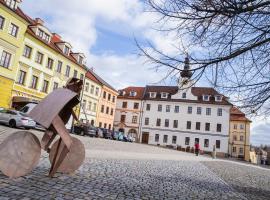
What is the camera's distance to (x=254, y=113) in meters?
7.69

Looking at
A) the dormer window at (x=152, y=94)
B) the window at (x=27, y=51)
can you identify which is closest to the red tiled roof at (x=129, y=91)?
the dormer window at (x=152, y=94)

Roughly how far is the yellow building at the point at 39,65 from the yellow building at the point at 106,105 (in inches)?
484

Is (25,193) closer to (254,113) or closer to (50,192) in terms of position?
(50,192)

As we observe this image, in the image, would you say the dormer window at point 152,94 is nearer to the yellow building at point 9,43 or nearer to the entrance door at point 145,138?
the entrance door at point 145,138

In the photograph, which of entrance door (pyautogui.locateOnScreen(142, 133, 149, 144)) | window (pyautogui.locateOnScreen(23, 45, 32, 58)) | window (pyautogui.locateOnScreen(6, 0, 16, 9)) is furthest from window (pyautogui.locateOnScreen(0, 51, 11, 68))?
entrance door (pyautogui.locateOnScreen(142, 133, 149, 144))

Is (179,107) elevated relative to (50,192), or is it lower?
elevated

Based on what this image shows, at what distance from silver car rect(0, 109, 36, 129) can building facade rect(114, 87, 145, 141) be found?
40374mm

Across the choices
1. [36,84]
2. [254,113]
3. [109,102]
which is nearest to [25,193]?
[254,113]

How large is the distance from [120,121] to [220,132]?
71.2 ft

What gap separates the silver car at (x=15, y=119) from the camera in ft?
70.3

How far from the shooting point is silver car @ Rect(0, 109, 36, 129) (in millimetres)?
21422

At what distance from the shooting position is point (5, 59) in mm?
27750

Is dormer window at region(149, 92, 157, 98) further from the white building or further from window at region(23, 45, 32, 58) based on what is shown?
window at region(23, 45, 32, 58)

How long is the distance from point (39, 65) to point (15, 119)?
13782 millimetres
